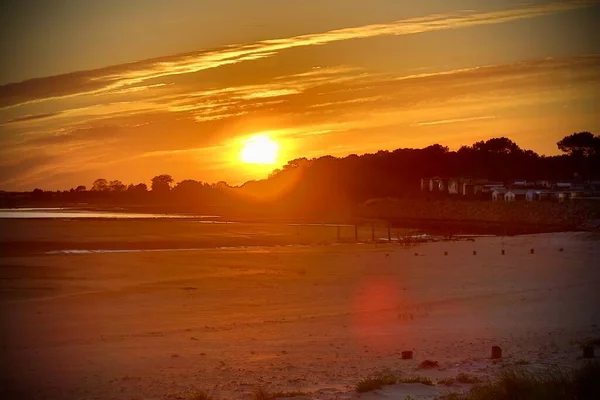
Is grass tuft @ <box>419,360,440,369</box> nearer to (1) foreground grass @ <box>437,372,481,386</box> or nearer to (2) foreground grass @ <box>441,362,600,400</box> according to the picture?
(1) foreground grass @ <box>437,372,481,386</box>

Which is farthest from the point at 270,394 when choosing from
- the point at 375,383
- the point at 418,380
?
the point at 418,380

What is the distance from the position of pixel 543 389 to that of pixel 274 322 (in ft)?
27.9

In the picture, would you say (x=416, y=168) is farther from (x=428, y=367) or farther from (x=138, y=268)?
(x=428, y=367)

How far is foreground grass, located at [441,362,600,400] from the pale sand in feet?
3.87

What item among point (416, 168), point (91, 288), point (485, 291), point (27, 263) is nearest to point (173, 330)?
point (91, 288)

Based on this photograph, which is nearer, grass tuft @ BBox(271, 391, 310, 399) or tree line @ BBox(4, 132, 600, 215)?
grass tuft @ BBox(271, 391, 310, 399)

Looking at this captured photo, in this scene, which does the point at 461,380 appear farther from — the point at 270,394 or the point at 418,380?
the point at 270,394

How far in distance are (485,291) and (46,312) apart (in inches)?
473

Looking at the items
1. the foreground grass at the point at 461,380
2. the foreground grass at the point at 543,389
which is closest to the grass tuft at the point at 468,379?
the foreground grass at the point at 461,380

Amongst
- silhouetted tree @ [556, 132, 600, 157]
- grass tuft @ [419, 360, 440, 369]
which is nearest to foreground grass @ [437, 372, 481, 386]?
grass tuft @ [419, 360, 440, 369]

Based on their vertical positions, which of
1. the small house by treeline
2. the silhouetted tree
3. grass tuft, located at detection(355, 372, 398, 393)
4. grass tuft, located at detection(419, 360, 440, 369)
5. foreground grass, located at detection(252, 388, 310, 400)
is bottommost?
grass tuft, located at detection(419, 360, 440, 369)

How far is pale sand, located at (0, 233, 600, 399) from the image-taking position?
38.5 feet

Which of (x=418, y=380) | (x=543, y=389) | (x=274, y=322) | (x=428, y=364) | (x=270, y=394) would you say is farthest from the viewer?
(x=274, y=322)

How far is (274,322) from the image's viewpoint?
16.5 metres
